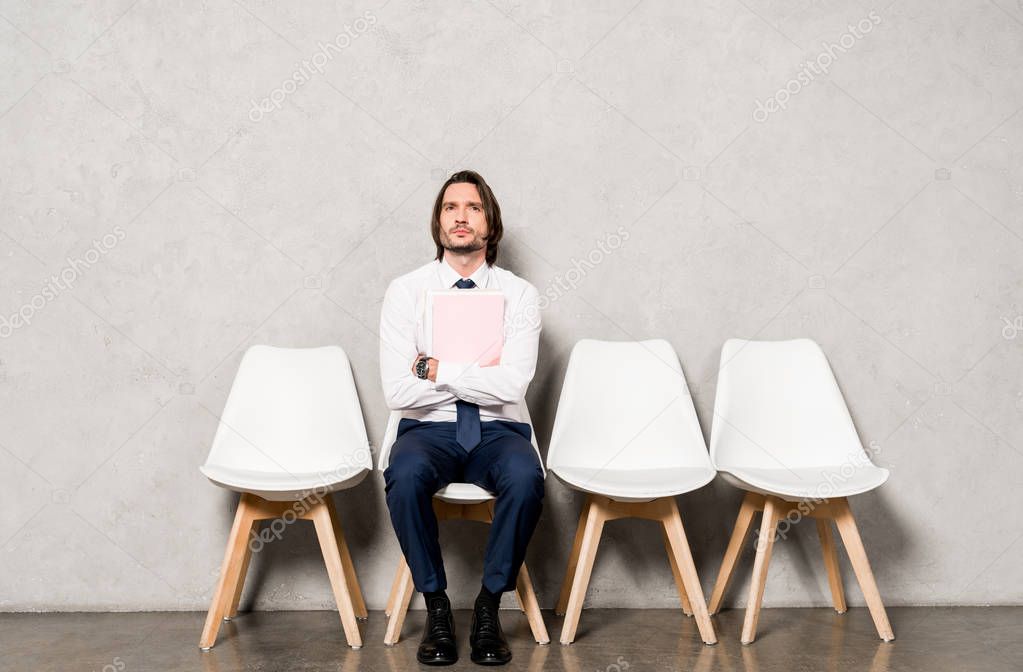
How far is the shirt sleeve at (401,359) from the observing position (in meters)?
2.38

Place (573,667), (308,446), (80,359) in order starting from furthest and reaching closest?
(80,359), (308,446), (573,667)

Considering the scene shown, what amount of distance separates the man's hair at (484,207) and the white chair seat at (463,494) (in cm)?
78

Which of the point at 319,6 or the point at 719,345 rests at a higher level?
the point at 319,6

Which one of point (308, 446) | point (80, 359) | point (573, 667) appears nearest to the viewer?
point (573, 667)

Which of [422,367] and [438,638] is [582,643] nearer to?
[438,638]

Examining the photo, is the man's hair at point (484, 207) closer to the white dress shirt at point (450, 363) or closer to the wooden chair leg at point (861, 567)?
the white dress shirt at point (450, 363)

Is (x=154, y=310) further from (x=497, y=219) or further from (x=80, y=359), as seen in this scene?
(x=497, y=219)

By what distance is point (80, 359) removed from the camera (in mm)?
2811

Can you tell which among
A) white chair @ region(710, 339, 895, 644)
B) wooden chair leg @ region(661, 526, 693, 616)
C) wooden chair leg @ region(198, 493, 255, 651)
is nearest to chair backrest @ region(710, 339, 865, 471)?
white chair @ region(710, 339, 895, 644)

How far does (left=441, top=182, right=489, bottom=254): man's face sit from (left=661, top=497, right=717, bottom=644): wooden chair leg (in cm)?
100

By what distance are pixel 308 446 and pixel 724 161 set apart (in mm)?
1745

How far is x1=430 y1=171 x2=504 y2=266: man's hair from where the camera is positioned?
262 centimetres

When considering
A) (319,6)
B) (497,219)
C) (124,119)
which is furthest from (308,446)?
(319,6)

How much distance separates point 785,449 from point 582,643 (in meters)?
0.92
